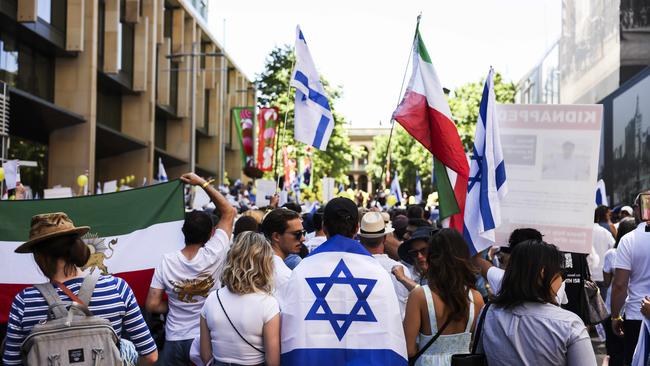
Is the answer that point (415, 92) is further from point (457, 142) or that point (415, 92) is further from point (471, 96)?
point (471, 96)

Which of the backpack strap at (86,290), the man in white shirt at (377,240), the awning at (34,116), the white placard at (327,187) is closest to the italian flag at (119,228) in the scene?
the man in white shirt at (377,240)

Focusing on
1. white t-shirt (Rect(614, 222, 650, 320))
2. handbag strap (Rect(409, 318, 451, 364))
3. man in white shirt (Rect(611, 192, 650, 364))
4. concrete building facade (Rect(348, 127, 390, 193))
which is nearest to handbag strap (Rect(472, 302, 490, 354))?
handbag strap (Rect(409, 318, 451, 364))

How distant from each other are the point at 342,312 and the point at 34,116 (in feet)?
93.5

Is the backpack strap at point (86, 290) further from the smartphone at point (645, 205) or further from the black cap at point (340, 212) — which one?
the smartphone at point (645, 205)

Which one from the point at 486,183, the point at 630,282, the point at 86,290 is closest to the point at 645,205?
the point at 630,282

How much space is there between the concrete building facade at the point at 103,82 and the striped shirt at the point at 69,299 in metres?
24.0

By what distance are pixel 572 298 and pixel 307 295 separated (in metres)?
3.78

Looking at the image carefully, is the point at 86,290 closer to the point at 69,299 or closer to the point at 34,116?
the point at 69,299

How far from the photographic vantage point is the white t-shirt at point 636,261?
6.73 meters

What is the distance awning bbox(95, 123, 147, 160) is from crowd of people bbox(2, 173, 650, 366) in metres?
30.5

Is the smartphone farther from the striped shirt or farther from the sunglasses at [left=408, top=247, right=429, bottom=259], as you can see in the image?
the striped shirt

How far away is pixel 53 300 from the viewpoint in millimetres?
3869

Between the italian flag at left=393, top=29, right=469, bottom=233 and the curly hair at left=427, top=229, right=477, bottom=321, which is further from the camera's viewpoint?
the italian flag at left=393, top=29, right=469, bottom=233

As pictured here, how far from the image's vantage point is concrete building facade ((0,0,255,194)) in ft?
97.8
